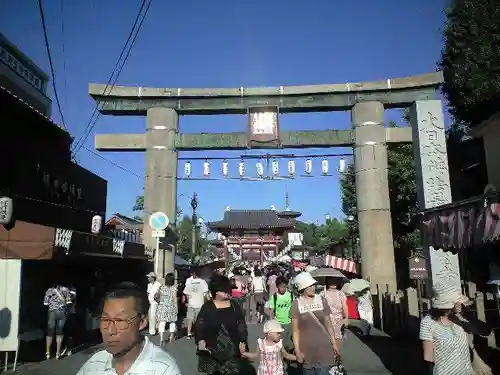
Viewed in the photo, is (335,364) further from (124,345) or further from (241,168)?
(241,168)

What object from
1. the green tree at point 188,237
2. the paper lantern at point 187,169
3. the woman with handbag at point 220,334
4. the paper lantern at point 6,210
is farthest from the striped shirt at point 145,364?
the green tree at point 188,237

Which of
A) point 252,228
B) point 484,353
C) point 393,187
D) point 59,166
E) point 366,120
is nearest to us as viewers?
point 484,353

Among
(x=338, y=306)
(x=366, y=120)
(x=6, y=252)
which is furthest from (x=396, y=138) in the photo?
(x=6, y=252)

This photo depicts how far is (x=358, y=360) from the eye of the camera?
8.63 meters

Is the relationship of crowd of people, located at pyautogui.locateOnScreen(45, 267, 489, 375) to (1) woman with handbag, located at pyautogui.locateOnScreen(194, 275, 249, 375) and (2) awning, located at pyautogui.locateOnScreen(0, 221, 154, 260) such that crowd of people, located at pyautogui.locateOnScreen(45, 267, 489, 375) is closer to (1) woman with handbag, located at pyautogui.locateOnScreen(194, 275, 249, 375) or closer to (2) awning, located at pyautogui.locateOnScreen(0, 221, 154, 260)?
(1) woman with handbag, located at pyautogui.locateOnScreen(194, 275, 249, 375)

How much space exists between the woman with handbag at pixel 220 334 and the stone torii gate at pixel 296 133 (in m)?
12.7

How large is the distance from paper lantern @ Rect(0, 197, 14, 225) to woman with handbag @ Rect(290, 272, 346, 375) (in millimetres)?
6363

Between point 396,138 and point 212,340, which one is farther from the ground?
point 396,138

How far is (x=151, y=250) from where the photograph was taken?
16.7 metres

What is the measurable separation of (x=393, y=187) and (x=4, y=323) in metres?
21.2

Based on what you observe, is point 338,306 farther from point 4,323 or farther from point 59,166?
point 59,166

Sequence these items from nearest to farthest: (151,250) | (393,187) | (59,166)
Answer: (59,166) → (151,250) → (393,187)

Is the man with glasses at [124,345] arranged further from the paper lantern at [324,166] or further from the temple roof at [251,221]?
the temple roof at [251,221]

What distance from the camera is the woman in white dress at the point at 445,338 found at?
4.02 m
